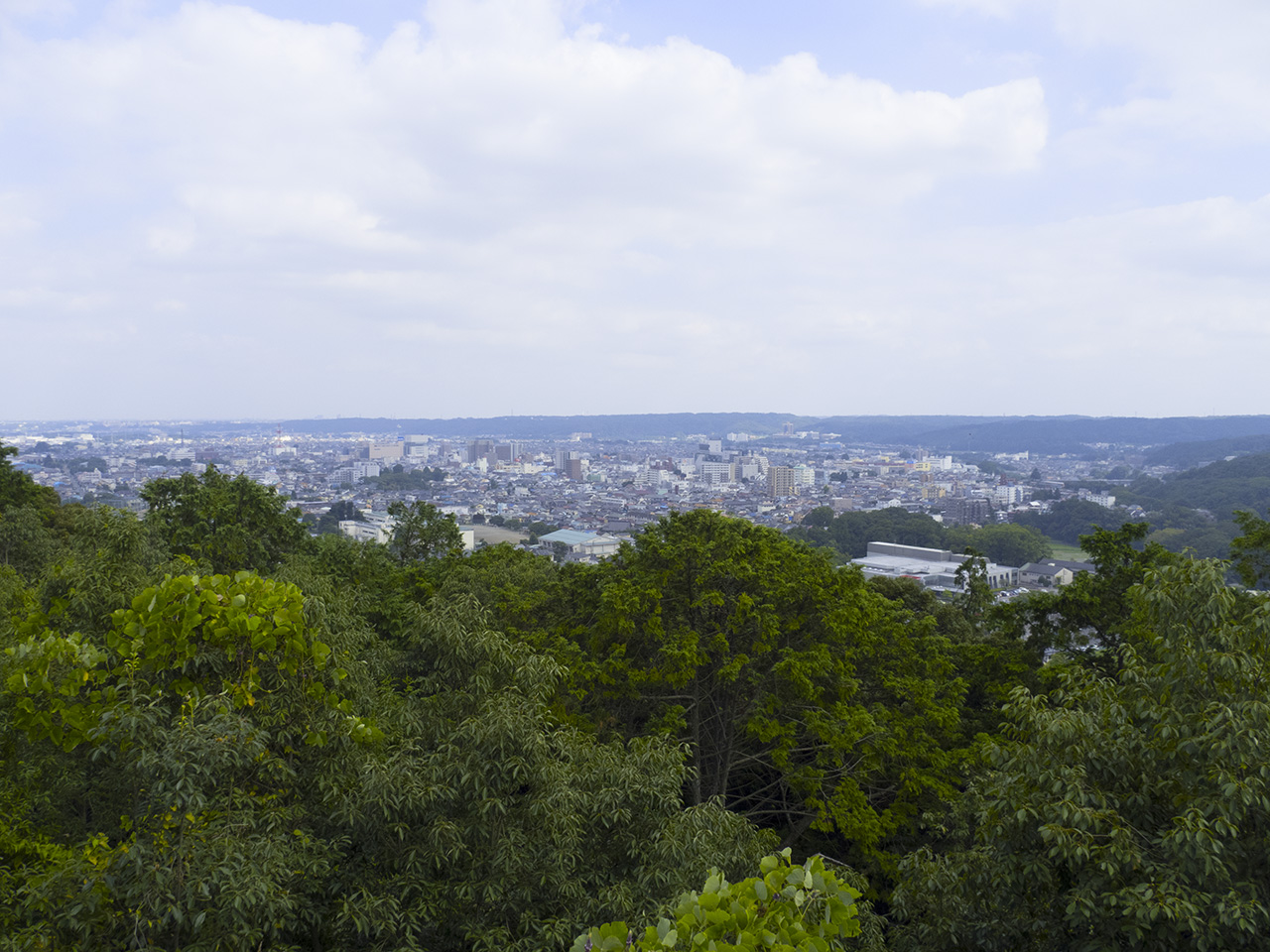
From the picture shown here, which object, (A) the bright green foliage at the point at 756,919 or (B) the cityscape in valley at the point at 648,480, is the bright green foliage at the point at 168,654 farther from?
(B) the cityscape in valley at the point at 648,480

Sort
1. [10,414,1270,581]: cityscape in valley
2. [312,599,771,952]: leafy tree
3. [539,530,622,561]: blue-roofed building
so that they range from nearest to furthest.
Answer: [312,599,771,952]: leafy tree, [539,530,622,561]: blue-roofed building, [10,414,1270,581]: cityscape in valley

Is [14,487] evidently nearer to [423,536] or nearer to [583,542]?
[423,536]

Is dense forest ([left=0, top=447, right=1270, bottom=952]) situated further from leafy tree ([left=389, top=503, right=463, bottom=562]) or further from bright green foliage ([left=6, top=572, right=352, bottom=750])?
leafy tree ([left=389, top=503, right=463, bottom=562])

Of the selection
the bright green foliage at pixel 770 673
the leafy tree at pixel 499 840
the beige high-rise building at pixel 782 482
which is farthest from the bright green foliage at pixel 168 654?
the beige high-rise building at pixel 782 482

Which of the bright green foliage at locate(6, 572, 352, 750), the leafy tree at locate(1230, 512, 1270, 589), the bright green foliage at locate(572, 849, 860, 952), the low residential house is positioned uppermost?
the bright green foliage at locate(6, 572, 352, 750)

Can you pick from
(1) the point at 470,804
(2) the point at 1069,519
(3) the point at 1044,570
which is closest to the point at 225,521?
(1) the point at 470,804

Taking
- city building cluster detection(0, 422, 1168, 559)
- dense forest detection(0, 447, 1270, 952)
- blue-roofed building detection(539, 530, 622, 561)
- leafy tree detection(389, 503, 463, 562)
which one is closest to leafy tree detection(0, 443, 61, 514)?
leafy tree detection(389, 503, 463, 562)

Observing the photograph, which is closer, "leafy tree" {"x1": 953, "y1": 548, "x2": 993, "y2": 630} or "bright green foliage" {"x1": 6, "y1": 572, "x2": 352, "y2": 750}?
"bright green foliage" {"x1": 6, "y1": 572, "x2": 352, "y2": 750}
